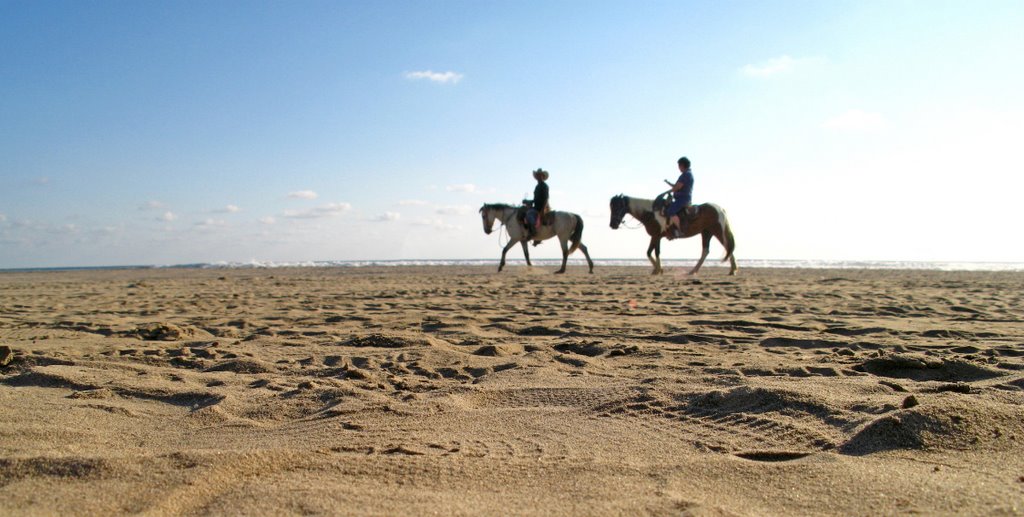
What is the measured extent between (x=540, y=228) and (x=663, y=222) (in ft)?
11.5

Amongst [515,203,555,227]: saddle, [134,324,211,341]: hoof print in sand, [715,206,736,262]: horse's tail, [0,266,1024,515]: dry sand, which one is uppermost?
[515,203,555,227]: saddle

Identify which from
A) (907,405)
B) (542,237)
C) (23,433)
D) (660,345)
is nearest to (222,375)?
(23,433)

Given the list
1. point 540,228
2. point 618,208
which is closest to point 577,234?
point 540,228

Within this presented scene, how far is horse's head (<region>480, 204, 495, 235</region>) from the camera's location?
17031 mm

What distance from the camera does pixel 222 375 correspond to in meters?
3.21

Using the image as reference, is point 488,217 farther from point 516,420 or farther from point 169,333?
point 516,420

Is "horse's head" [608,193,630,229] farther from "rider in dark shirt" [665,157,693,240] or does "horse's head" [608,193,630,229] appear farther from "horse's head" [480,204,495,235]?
"horse's head" [480,204,495,235]

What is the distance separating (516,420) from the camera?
238 centimetres

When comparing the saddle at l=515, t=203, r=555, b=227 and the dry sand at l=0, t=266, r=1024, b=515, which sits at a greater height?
the saddle at l=515, t=203, r=555, b=227

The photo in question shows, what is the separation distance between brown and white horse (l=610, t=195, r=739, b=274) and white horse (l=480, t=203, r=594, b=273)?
2.24 metres

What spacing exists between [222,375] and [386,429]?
1454 millimetres

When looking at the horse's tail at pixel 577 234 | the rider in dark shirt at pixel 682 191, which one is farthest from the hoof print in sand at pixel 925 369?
the horse's tail at pixel 577 234

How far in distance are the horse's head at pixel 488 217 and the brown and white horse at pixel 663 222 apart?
393 centimetres

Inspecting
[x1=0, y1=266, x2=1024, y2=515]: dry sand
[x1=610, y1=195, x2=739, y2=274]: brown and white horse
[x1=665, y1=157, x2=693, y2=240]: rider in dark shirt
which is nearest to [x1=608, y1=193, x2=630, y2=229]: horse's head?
[x1=610, y1=195, x2=739, y2=274]: brown and white horse
